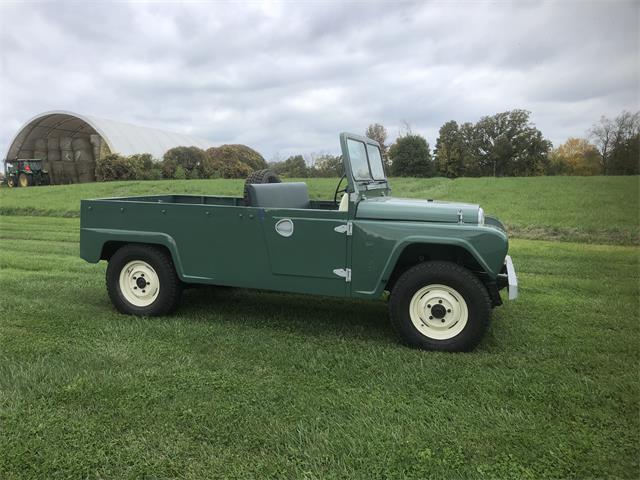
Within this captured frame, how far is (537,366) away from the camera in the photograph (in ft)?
11.8

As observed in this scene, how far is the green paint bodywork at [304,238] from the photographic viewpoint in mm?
3896

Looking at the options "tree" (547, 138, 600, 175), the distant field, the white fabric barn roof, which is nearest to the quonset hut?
the white fabric barn roof

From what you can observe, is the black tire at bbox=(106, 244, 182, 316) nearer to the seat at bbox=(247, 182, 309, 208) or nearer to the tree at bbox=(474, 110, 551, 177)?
the seat at bbox=(247, 182, 309, 208)

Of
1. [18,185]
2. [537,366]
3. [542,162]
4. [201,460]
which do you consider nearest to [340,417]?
[201,460]

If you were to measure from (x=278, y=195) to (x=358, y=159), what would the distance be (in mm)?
867

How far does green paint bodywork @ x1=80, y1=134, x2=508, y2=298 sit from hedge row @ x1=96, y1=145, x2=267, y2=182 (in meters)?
28.8

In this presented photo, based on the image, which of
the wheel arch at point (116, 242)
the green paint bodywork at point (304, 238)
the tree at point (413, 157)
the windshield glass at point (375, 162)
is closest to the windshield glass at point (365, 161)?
the windshield glass at point (375, 162)

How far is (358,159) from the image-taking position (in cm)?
457

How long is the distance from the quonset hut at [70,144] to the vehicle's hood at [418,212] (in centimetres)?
3783

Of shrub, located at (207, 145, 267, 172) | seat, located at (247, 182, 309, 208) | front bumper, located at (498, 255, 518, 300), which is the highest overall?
shrub, located at (207, 145, 267, 172)

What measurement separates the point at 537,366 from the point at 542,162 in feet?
68.8

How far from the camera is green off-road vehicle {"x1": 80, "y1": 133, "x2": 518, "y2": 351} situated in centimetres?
386

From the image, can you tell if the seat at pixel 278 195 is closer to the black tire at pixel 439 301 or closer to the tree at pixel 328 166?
the tree at pixel 328 166

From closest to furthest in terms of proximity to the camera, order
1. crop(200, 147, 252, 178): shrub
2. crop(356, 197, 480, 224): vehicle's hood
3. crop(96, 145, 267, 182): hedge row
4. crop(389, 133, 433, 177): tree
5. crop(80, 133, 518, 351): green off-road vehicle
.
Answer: crop(80, 133, 518, 351): green off-road vehicle, crop(356, 197, 480, 224): vehicle's hood, crop(389, 133, 433, 177): tree, crop(96, 145, 267, 182): hedge row, crop(200, 147, 252, 178): shrub
